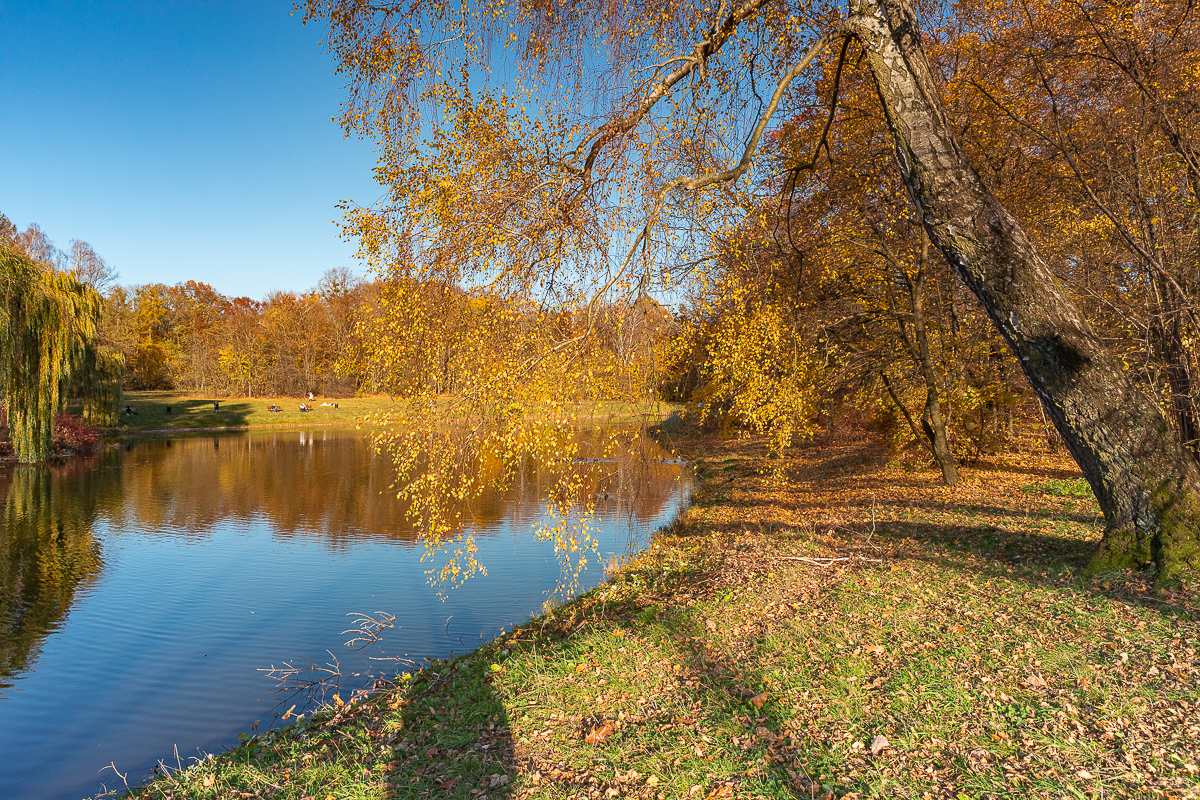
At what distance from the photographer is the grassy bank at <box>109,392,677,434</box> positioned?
4012 centimetres

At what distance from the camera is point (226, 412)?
1768 inches

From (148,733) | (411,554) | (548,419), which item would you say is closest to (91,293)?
(411,554)

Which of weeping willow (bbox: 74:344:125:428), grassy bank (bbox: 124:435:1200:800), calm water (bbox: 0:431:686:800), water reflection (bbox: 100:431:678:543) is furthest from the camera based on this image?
weeping willow (bbox: 74:344:125:428)

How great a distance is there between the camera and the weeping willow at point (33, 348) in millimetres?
20812

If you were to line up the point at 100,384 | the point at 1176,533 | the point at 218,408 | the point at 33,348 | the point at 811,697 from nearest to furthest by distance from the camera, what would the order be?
the point at 811,697
the point at 1176,533
the point at 33,348
the point at 100,384
the point at 218,408

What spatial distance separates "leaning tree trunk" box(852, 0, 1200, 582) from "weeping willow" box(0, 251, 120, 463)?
25.8 metres

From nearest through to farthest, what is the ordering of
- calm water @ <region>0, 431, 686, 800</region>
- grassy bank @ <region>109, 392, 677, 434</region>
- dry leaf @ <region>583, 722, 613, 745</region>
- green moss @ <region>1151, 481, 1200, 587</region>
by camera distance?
dry leaf @ <region>583, 722, 613, 745</region> → green moss @ <region>1151, 481, 1200, 587</region> → calm water @ <region>0, 431, 686, 800</region> → grassy bank @ <region>109, 392, 677, 434</region>

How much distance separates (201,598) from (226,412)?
39520mm

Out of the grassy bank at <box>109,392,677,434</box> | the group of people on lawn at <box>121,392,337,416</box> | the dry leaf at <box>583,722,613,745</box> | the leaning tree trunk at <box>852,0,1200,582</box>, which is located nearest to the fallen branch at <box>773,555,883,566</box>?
the leaning tree trunk at <box>852,0,1200,582</box>

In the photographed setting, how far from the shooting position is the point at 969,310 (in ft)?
36.1

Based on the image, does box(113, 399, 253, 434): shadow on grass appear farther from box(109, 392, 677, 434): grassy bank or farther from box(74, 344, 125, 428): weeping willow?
box(74, 344, 125, 428): weeping willow

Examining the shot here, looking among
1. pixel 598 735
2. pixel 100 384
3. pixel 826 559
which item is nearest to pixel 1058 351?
pixel 826 559

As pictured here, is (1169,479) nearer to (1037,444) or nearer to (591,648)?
(591,648)

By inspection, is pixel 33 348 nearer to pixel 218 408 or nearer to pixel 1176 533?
pixel 218 408
